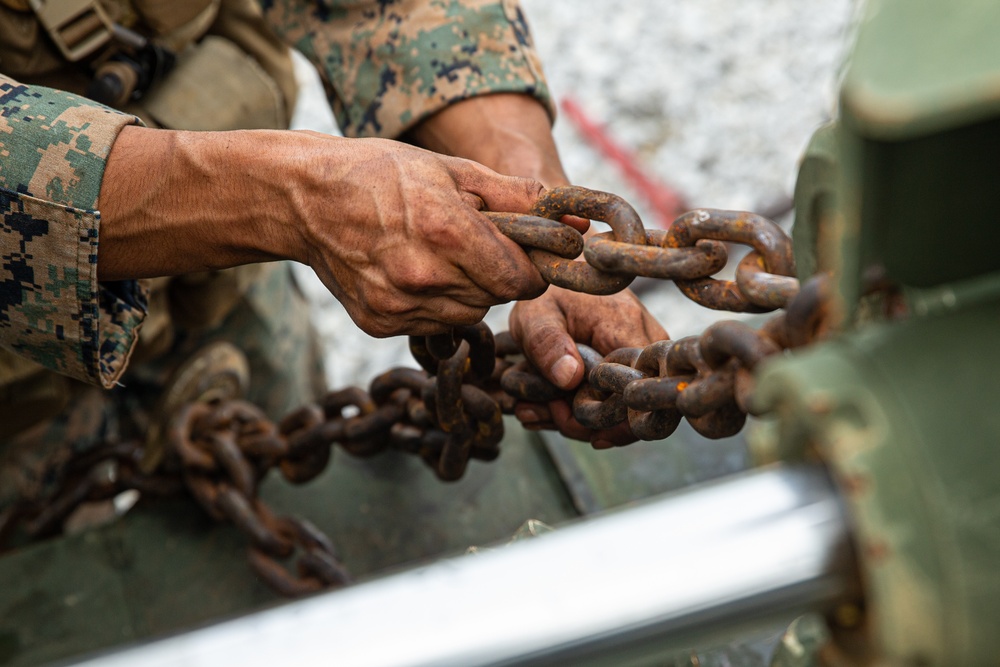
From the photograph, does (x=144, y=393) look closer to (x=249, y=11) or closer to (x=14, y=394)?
(x=14, y=394)

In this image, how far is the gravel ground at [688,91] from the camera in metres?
3.96

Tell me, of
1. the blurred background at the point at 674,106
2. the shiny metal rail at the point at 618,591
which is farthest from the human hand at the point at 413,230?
the blurred background at the point at 674,106

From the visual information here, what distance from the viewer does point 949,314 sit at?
0.61 meters

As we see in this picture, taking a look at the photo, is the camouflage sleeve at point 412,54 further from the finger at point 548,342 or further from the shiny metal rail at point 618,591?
the shiny metal rail at point 618,591

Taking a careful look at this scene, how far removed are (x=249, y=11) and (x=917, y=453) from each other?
2032mm

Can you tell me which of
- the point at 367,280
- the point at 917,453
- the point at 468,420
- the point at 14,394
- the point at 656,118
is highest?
the point at 917,453

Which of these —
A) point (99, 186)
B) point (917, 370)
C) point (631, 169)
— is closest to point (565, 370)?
point (99, 186)

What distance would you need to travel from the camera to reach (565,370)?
126 cm

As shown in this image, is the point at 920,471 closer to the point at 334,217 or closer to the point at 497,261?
the point at 497,261

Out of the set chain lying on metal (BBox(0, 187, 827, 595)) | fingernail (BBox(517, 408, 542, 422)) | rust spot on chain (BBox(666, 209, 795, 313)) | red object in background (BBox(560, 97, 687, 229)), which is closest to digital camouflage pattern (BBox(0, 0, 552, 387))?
chain lying on metal (BBox(0, 187, 827, 595))

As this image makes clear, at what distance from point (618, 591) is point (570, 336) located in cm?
84

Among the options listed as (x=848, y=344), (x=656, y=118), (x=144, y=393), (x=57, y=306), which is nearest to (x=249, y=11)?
(x=144, y=393)

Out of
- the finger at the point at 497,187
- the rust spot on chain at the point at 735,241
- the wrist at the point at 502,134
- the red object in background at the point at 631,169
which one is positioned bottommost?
the red object in background at the point at 631,169

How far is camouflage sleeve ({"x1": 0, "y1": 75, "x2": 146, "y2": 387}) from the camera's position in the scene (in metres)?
1.28
